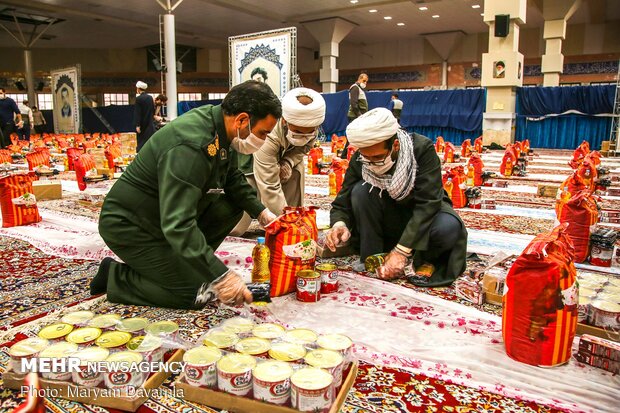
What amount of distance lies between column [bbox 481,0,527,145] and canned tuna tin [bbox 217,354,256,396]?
36.5ft

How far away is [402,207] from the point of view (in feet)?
7.89

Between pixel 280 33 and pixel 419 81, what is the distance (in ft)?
47.1

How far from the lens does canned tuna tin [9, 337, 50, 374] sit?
1.38 meters

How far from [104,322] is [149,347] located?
0.24 meters

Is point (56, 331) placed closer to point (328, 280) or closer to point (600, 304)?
point (328, 280)

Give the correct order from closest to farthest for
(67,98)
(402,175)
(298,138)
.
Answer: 1. (402,175)
2. (298,138)
3. (67,98)

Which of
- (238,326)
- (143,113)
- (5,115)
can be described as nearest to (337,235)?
(238,326)

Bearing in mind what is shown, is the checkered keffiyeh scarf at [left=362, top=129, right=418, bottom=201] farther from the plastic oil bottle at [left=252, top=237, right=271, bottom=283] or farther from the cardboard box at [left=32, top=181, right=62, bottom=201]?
the cardboard box at [left=32, top=181, right=62, bottom=201]

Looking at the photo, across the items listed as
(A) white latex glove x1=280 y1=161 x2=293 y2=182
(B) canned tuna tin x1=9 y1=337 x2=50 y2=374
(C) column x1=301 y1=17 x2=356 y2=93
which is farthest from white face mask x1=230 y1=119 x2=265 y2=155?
(C) column x1=301 y1=17 x2=356 y2=93

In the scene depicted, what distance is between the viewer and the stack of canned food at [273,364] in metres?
1.22

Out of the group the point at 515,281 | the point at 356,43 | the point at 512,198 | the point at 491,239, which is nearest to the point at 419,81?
the point at 356,43

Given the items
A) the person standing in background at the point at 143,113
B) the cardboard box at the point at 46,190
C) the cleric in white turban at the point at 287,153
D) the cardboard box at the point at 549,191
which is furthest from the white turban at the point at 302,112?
the person standing in background at the point at 143,113

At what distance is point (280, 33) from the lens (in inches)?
289

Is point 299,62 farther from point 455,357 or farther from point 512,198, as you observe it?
point 455,357
